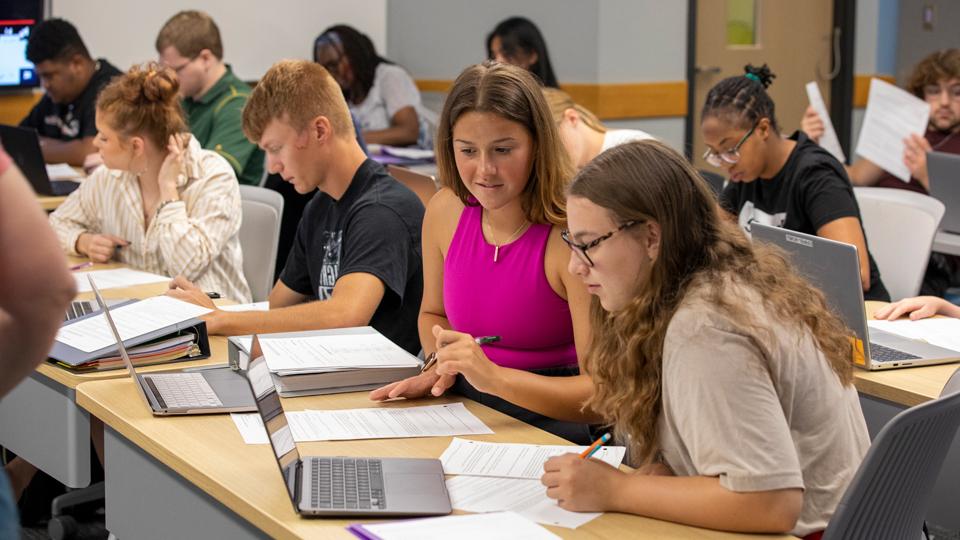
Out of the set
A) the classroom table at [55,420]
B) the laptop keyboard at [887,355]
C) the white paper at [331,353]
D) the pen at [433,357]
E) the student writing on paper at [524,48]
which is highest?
the student writing on paper at [524,48]

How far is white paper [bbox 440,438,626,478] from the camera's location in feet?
5.92

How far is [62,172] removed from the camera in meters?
5.04

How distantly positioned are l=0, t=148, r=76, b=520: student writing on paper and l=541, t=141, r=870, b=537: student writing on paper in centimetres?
74

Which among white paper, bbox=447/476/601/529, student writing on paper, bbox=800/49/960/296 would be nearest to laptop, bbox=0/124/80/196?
student writing on paper, bbox=800/49/960/296

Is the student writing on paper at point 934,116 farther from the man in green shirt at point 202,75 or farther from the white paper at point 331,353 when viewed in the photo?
the white paper at point 331,353

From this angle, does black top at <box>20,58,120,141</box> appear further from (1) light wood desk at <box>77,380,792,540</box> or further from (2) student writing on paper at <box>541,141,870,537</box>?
(2) student writing on paper at <box>541,141,870,537</box>

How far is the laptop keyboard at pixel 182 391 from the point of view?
6.98 feet

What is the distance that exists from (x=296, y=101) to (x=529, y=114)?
77 cm

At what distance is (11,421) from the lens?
→ 265cm

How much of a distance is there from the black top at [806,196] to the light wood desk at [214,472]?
1.53 meters

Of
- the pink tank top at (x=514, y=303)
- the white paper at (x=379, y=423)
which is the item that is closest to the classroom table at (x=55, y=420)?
the white paper at (x=379, y=423)

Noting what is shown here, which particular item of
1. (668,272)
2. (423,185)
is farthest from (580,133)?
(668,272)

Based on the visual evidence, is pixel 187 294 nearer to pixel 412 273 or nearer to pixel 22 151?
pixel 412 273

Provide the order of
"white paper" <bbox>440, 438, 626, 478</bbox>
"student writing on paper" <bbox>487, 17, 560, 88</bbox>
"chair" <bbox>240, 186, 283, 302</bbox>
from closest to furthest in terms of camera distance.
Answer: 1. "white paper" <bbox>440, 438, 626, 478</bbox>
2. "chair" <bbox>240, 186, 283, 302</bbox>
3. "student writing on paper" <bbox>487, 17, 560, 88</bbox>
